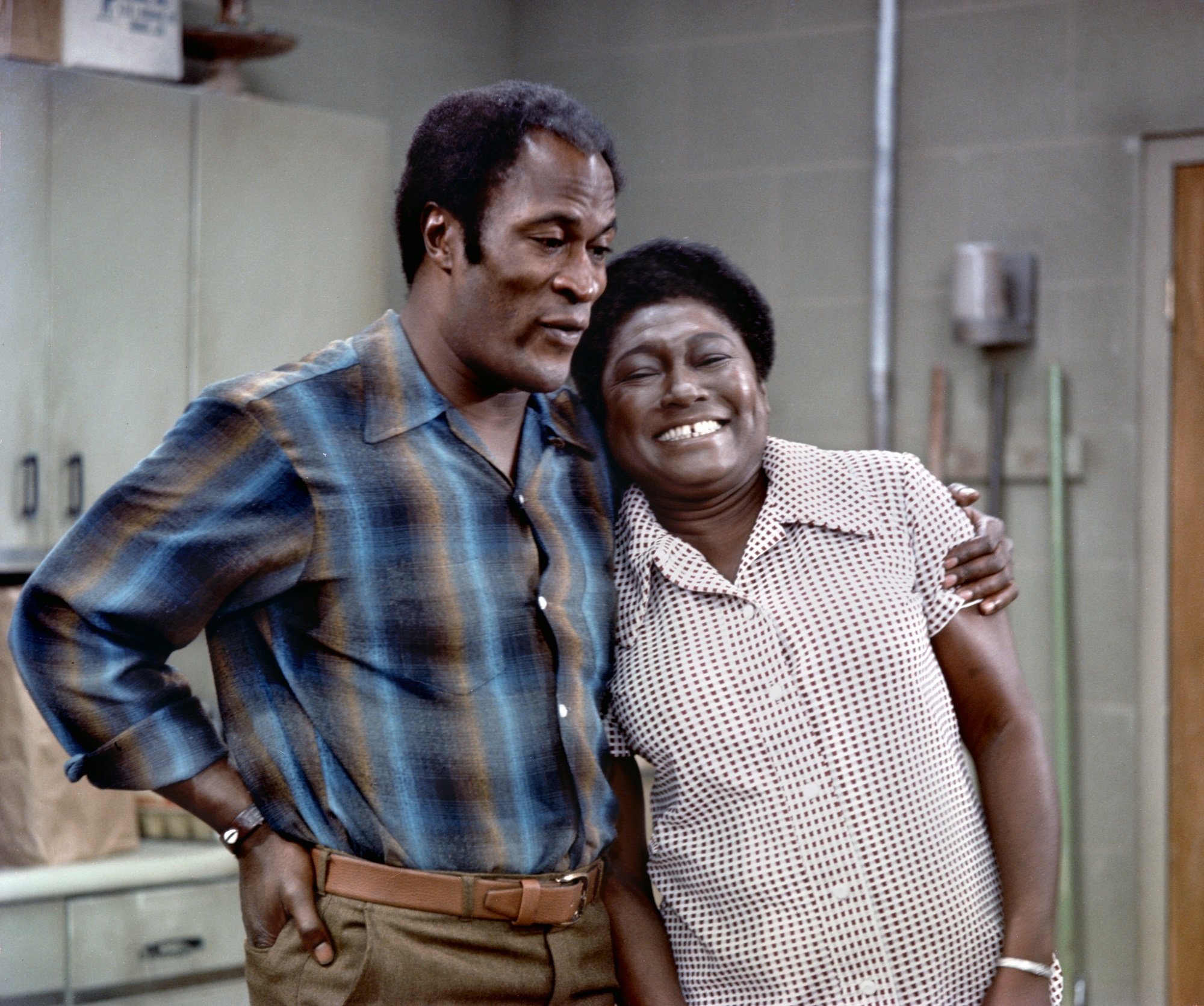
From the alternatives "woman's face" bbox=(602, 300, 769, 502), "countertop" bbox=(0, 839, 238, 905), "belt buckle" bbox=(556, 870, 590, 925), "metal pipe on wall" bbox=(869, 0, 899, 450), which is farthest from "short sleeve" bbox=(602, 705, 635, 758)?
"metal pipe on wall" bbox=(869, 0, 899, 450)

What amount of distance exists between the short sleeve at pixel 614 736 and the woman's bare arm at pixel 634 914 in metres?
0.01

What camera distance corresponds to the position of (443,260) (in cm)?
147

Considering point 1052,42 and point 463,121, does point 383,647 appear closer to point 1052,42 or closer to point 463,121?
point 463,121

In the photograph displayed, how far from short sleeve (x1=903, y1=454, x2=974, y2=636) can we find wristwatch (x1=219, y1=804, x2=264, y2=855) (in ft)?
2.19

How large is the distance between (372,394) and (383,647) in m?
0.23

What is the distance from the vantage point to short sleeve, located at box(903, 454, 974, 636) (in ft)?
5.05

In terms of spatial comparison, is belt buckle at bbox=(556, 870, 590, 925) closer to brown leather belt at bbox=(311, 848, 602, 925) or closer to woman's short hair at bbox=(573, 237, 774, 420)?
brown leather belt at bbox=(311, 848, 602, 925)

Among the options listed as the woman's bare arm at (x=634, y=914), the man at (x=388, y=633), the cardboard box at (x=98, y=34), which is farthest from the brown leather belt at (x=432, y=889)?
the cardboard box at (x=98, y=34)

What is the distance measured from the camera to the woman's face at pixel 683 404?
1.55 metres

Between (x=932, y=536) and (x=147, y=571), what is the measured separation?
29.6 inches

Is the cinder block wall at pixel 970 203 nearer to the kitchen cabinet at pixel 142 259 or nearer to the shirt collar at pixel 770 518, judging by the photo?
the kitchen cabinet at pixel 142 259

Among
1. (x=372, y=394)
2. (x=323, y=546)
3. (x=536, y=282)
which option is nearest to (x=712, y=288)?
(x=536, y=282)

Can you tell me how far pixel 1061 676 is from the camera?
11.0 ft

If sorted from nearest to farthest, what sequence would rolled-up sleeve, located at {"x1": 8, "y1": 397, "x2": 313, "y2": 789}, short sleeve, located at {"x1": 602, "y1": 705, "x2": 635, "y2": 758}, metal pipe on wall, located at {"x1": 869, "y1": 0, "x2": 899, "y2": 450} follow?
rolled-up sleeve, located at {"x1": 8, "y1": 397, "x2": 313, "y2": 789} → short sleeve, located at {"x1": 602, "y1": 705, "x2": 635, "y2": 758} → metal pipe on wall, located at {"x1": 869, "y1": 0, "x2": 899, "y2": 450}
